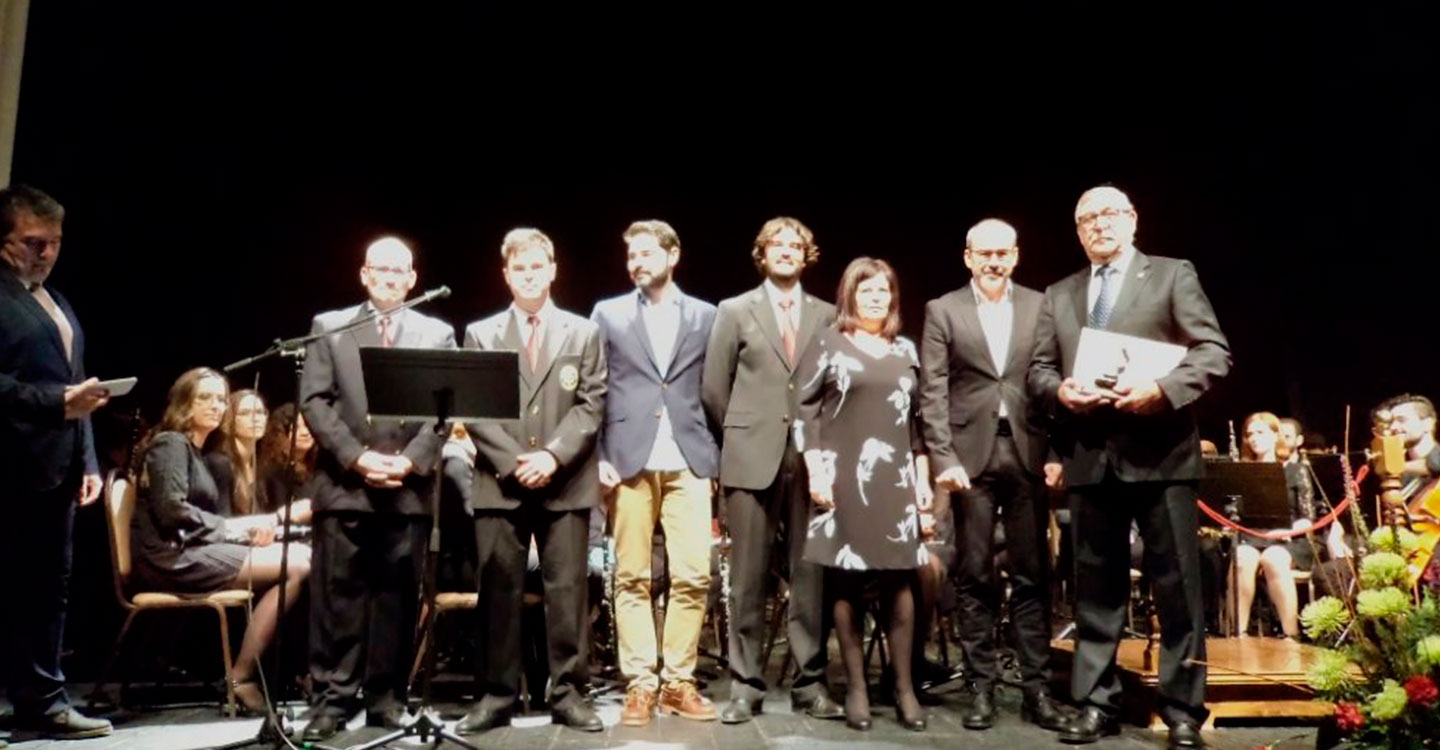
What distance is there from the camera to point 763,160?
7922mm

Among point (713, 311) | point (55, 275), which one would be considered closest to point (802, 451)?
point (713, 311)

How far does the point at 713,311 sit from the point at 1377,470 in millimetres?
2359

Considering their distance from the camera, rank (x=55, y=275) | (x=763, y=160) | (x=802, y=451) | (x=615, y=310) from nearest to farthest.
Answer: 1. (x=802, y=451)
2. (x=615, y=310)
3. (x=55, y=275)
4. (x=763, y=160)

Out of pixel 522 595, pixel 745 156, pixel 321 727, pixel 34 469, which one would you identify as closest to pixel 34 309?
pixel 34 469

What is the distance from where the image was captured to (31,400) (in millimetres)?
3668

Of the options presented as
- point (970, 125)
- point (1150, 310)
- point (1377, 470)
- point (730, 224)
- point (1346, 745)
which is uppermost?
point (970, 125)

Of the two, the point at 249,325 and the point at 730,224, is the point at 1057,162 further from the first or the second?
the point at 249,325

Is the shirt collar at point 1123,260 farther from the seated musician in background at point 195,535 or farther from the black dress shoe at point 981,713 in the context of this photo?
the seated musician in background at point 195,535

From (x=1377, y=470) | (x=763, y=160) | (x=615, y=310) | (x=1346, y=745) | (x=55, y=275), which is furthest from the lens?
(x=763, y=160)

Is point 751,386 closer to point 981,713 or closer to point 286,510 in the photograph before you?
point 981,713

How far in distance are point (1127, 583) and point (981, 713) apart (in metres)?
0.70

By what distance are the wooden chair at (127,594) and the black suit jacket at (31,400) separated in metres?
0.33

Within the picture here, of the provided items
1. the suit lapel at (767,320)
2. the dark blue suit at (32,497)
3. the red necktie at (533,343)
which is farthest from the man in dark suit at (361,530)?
the suit lapel at (767,320)

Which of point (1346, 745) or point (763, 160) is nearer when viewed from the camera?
point (1346, 745)
